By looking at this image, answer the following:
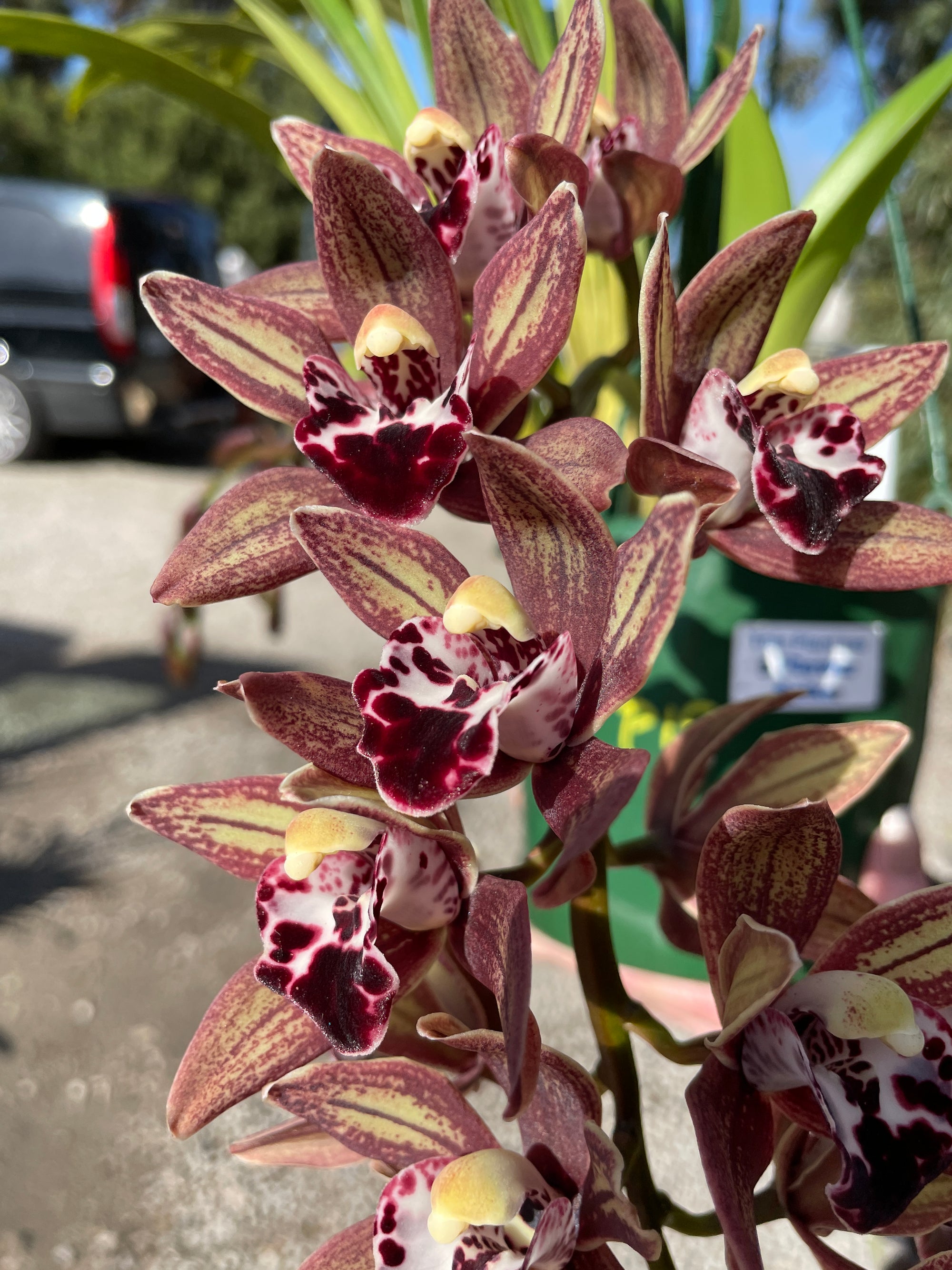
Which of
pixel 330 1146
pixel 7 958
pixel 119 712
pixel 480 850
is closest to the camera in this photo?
pixel 330 1146

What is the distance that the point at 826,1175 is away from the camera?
34cm

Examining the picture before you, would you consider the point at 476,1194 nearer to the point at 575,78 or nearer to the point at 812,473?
the point at 812,473

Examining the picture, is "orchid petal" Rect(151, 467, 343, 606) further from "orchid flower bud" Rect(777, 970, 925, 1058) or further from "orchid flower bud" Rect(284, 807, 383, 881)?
"orchid flower bud" Rect(777, 970, 925, 1058)

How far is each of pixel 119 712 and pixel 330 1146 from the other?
124 centimetres

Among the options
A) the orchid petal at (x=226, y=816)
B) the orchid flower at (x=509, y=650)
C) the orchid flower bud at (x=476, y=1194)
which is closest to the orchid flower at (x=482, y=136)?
the orchid flower at (x=509, y=650)

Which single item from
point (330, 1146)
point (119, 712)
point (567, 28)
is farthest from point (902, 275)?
point (119, 712)

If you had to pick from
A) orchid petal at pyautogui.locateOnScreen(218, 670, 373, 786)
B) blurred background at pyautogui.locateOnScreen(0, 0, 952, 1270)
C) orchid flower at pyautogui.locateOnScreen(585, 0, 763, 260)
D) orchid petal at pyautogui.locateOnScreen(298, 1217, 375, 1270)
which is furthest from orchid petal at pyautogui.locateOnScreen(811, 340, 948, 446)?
blurred background at pyautogui.locateOnScreen(0, 0, 952, 1270)

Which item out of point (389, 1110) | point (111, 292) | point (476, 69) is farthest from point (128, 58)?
point (111, 292)

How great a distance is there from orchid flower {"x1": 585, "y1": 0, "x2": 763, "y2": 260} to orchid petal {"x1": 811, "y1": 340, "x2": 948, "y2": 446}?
0.35 ft

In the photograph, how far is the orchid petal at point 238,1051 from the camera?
1.11 feet

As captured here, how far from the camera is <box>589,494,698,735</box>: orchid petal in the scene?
11.1 inches

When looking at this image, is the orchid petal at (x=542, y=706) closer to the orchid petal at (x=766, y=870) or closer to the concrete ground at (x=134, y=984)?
the orchid petal at (x=766, y=870)

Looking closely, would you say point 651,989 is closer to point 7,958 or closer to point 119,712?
point 7,958

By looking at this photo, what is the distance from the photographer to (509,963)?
0.90 ft
